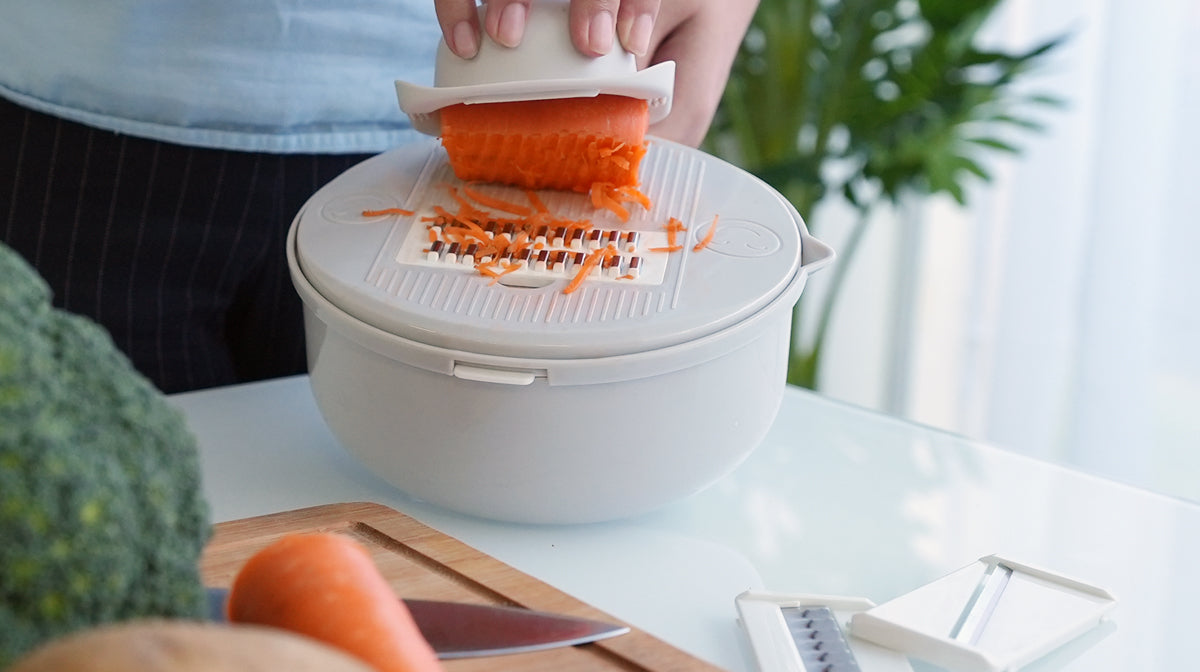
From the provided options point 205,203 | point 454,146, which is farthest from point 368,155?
point 454,146

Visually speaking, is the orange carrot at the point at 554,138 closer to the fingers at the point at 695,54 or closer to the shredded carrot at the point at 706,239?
the shredded carrot at the point at 706,239

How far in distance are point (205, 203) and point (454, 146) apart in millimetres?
303

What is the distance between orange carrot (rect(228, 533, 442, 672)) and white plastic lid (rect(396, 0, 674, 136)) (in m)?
0.36

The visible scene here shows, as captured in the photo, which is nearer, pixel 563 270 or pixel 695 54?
pixel 563 270

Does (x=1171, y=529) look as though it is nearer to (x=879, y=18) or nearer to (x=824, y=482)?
(x=824, y=482)

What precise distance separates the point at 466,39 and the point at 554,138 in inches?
3.7

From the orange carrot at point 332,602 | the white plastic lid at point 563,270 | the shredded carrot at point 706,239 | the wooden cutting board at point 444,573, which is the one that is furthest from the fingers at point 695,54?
the orange carrot at point 332,602

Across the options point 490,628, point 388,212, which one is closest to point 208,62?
point 388,212

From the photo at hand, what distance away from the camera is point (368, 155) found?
1.10 metres

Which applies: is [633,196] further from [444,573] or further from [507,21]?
[444,573]

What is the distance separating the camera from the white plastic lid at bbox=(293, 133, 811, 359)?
70cm

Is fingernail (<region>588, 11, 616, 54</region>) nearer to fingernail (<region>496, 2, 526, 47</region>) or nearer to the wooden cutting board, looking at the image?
fingernail (<region>496, 2, 526, 47</region>)

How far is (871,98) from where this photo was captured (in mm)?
1988

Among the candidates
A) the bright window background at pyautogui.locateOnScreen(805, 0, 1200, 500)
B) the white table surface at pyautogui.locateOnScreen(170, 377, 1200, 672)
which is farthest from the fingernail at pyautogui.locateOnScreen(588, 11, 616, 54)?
the bright window background at pyautogui.locateOnScreen(805, 0, 1200, 500)
